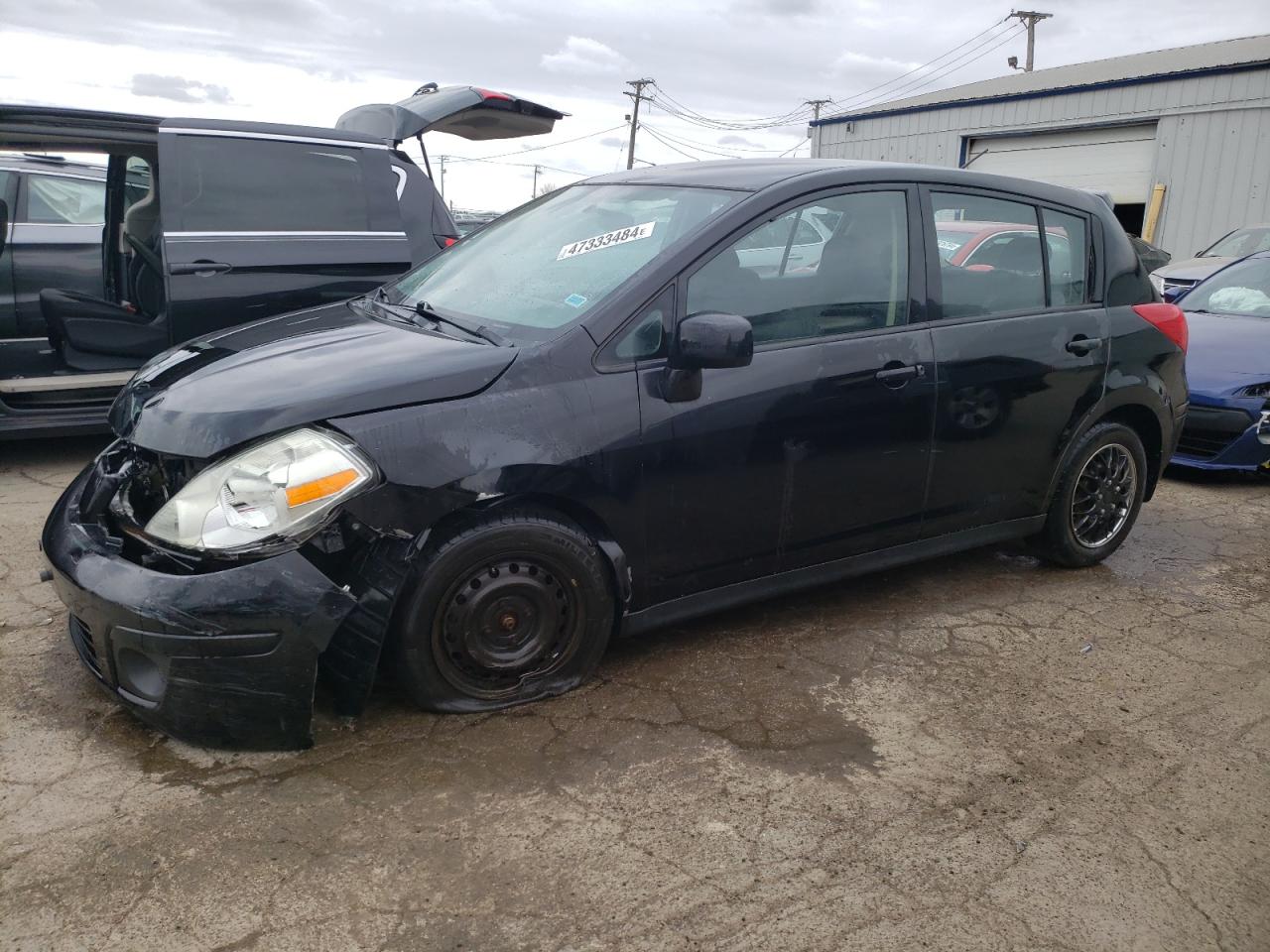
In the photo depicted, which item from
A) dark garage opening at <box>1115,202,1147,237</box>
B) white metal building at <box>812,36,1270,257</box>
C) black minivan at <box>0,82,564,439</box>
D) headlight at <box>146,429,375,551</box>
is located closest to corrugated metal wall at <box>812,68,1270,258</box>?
white metal building at <box>812,36,1270,257</box>

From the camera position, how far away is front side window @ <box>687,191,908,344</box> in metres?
3.22

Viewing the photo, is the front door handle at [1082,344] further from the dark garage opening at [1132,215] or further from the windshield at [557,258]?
the dark garage opening at [1132,215]

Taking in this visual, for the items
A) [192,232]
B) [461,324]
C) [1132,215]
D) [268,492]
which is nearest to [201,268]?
[192,232]

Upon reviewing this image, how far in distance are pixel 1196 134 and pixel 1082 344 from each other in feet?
56.0

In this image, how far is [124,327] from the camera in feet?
18.5

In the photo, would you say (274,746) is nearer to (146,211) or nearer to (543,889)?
(543,889)

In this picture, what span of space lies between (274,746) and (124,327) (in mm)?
3843

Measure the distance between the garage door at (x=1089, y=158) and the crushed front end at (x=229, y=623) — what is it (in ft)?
62.1

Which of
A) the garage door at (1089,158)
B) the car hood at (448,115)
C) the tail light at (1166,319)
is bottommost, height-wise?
the tail light at (1166,319)

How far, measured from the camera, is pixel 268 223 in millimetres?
5230

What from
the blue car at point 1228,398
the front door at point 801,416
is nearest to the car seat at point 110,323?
the front door at point 801,416

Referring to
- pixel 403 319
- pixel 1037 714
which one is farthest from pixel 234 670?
pixel 1037 714

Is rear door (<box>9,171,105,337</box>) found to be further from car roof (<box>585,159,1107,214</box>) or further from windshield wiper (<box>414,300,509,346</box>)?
car roof (<box>585,159,1107,214</box>)

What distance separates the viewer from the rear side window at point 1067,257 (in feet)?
13.3
